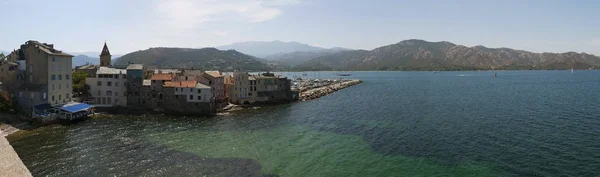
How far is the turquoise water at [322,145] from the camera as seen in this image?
1532 inches

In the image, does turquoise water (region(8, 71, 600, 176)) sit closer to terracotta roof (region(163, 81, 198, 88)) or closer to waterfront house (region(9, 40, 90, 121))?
waterfront house (region(9, 40, 90, 121))

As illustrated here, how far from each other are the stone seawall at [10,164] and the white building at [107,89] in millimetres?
37831

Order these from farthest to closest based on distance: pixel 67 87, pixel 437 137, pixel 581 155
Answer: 1. pixel 67 87
2. pixel 437 137
3. pixel 581 155

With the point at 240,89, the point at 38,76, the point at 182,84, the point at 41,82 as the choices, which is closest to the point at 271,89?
the point at 240,89

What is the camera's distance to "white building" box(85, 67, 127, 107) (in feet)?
264

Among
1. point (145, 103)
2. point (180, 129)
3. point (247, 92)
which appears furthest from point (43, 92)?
point (247, 92)

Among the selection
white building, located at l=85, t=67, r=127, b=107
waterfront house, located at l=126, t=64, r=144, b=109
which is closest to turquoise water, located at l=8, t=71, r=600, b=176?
waterfront house, located at l=126, t=64, r=144, b=109

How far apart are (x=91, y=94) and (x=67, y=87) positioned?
31.7 feet

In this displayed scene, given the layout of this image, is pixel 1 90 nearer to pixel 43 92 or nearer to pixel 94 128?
pixel 43 92

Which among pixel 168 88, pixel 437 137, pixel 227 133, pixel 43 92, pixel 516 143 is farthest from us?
pixel 168 88

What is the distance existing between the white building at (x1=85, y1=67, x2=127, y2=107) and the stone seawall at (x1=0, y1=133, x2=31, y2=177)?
124 feet

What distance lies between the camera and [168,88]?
79.9 m

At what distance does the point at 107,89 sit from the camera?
8062cm

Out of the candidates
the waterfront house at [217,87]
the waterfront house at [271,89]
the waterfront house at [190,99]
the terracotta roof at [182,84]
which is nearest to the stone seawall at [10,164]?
the waterfront house at [190,99]
